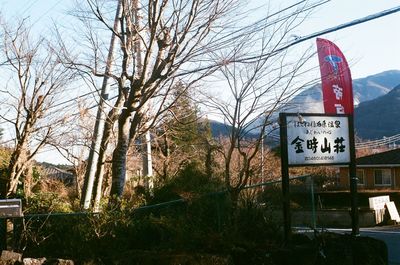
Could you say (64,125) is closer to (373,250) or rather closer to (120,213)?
(120,213)

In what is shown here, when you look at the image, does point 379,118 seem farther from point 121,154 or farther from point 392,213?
point 121,154

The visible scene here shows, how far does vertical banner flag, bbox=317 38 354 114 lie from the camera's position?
10320mm

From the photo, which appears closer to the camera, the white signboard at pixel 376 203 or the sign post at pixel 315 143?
the sign post at pixel 315 143

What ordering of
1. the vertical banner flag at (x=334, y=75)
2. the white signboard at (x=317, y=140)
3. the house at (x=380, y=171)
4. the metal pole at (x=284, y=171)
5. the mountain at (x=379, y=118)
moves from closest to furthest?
the metal pole at (x=284, y=171) < the white signboard at (x=317, y=140) < the vertical banner flag at (x=334, y=75) < the house at (x=380, y=171) < the mountain at (x=379, y=118)

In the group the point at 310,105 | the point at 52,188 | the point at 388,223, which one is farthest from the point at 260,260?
the point at 388,223

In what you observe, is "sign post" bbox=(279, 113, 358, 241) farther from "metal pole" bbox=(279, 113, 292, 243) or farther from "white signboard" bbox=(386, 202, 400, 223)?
"white signboard" bbox=(386, 202, 400, 223)

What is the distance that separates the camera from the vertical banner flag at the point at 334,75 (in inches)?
406

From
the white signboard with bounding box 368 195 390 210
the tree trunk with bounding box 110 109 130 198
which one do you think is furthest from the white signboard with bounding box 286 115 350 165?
the white signboard with bounding box 368 195 390 210

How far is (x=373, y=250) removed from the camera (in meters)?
8.19

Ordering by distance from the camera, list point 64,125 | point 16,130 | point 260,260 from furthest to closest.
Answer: point 64,125, point 16,130, point 260,260

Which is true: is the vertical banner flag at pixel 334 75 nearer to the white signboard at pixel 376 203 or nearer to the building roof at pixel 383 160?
the white signboard at pixel 376 203

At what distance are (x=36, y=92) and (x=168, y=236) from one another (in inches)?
330

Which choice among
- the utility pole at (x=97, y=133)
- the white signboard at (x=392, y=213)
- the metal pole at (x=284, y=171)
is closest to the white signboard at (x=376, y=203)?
the white signboard at (x=392, y=213)

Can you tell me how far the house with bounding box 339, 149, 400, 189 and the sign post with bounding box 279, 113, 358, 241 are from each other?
3261 cm
